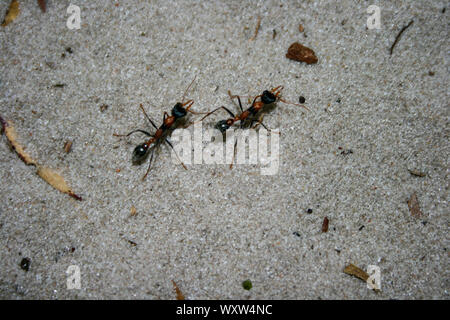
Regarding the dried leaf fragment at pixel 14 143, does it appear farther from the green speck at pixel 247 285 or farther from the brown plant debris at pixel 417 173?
the brown plant debris at pixel 417 173

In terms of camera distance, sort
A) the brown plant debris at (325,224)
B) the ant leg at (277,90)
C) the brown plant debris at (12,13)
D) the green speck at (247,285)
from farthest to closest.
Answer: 1. the brown plant debris at (12,13)
2. the ant leg at (277,90)
3. the brown plant debris at (325,224)
4. the green speck at (247,285)

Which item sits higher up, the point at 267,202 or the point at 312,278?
the point at 267,202

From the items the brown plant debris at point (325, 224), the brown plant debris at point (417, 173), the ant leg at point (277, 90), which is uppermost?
the ant leg at point (277, 90)

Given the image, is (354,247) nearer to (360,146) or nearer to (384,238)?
(384,238)

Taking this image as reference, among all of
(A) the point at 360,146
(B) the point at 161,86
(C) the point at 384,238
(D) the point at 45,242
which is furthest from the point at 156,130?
(C) the point at 384,238

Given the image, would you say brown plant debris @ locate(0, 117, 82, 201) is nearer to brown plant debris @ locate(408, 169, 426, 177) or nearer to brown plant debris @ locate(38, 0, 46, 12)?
brown plant debris @ locate(38, 0, 46, 12)

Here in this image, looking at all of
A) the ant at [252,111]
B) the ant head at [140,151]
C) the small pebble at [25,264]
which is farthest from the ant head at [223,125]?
the small pebble at [25,264]
